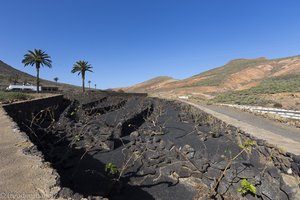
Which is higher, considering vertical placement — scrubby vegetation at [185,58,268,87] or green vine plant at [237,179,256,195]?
scrubby vegetation at [185,58,268,87]

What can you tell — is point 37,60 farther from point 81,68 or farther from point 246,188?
point 246,188

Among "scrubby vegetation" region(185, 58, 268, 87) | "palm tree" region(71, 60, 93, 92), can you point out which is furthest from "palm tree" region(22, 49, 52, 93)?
"scrubby vegetation" region(185, 58, 268, 87)

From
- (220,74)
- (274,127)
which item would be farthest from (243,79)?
(274,127)

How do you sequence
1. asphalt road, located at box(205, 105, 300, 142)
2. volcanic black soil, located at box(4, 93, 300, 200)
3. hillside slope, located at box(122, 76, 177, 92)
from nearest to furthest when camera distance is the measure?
volcanic black soil, located at box(4, 93, 300, 200) < asphalt road, located at box(205, 105, 300, 142) < hillside slope, located at box(122, 76, 177, 92)

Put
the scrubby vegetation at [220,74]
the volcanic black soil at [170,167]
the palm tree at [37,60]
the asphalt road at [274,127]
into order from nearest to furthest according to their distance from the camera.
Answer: the volcanic black soil at [170,167]
the asphalt road at [274,127]
the palm tree at [37,60]
the scrubby vegetation at [220,74]

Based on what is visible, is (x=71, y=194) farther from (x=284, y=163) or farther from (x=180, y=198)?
(x=284, y=163)

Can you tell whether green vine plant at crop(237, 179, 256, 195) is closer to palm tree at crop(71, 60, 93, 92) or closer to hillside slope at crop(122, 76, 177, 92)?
palm tree at crop(71, 60, 93, 92)

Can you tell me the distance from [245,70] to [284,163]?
72.9m

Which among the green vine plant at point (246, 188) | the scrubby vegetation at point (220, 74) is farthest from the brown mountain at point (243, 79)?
the green vine plant at point (246, 188)

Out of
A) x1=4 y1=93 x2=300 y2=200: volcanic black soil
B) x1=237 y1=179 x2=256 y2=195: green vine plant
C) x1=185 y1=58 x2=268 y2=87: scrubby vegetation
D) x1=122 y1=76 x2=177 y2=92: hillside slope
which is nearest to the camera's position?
x1=237 y1=179 x2=256 y2=195: green vine plant

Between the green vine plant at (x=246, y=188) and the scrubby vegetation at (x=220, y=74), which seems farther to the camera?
the scrubby vegetation at (x=220, y=74)

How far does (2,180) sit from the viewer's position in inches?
182

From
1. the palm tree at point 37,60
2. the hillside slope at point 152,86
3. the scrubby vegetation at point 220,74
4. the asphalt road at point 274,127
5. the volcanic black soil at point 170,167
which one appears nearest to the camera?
the volcanic black soil at point 170,167

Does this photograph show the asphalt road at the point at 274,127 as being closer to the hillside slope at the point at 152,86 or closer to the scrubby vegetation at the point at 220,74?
the scrubby vegetation at the point at 220,74
